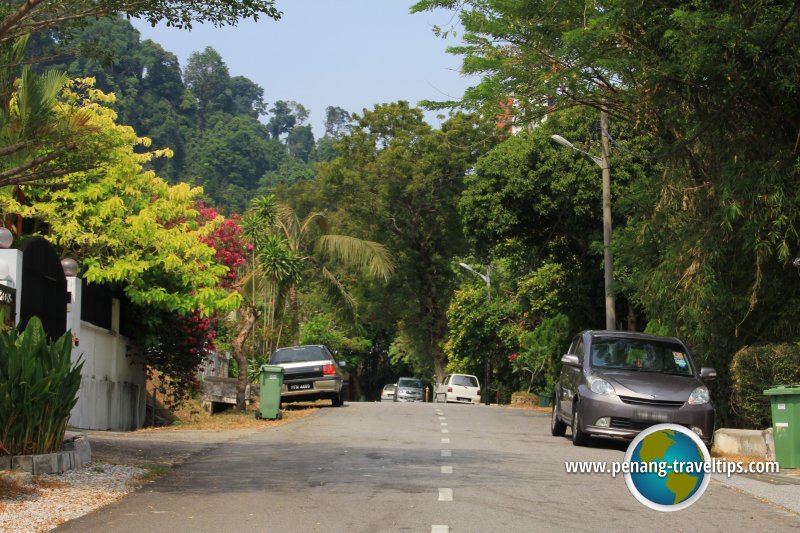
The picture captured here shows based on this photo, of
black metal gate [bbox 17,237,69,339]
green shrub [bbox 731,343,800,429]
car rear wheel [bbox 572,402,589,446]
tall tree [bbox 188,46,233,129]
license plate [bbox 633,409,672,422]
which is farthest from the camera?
tall tree [bbox 188,46,233,129]

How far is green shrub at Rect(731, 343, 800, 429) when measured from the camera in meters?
16.0

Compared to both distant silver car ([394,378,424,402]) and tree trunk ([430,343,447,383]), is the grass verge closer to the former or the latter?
tree trunk ([430,343,447,383])

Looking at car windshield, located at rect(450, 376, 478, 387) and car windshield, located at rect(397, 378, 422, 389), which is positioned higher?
car windshield, located at rect(450, 376, 478, 387)

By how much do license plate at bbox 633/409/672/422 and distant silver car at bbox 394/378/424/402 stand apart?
42489 millimetres

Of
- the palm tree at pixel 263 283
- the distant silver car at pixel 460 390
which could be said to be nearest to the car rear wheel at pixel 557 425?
the palm tree at pixel 263 283

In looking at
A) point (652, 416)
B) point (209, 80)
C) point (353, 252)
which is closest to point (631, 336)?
point (652, 416)

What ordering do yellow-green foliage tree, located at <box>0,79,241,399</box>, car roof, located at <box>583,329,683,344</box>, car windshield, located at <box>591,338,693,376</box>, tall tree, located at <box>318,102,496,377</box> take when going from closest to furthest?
car windshield, located at <box>591,338,693,376</box> < car roof, located at <box>583,329,683,344</box> < yellow-green foliage tree, located at <box>0,79,241,399</box> < tall tree, located at <box>318,102,496,377</box>

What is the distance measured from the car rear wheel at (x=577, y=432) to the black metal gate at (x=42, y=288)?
25.7 feet

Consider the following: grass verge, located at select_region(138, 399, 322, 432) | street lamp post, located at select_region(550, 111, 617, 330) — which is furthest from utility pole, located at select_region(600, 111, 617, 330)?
grass verge, located at select_region(138, 399, 322, 432)

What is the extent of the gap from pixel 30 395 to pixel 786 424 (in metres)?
9.16

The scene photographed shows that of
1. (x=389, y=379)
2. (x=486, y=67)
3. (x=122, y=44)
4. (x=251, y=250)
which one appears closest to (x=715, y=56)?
(x=486, y=67)

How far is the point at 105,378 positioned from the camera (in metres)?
22.2

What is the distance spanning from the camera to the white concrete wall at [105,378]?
19.6 metres

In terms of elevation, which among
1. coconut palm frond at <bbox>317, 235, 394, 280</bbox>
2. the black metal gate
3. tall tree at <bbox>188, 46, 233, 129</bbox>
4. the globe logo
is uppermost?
tall tree at <bbox>188, 46, 233, 129</bbox>
